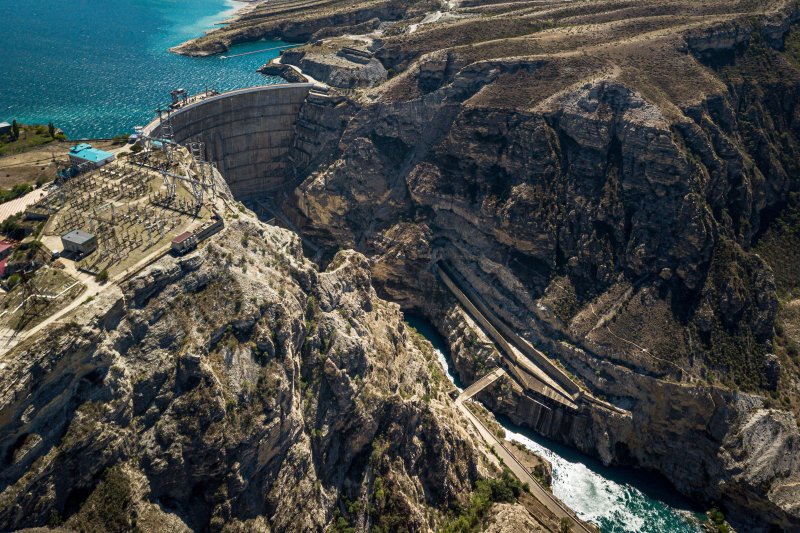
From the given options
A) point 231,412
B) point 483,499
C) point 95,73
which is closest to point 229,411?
point 231,412

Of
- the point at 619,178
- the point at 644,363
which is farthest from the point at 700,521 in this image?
the point at 619,178

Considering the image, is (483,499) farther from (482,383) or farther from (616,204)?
(616,204)

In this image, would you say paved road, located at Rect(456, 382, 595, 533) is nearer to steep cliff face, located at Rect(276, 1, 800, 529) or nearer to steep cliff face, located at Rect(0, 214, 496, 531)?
steep cliff face, located at Rect(0, 214, 496, 531)

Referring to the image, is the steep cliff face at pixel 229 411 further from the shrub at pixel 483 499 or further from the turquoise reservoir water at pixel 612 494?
the turquoise reservoir water at pixel 612 494

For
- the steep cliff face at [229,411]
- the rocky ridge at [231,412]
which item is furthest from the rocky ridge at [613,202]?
the steep cliff face at [229,411]

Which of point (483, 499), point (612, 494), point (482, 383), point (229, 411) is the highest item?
point (229, 411)

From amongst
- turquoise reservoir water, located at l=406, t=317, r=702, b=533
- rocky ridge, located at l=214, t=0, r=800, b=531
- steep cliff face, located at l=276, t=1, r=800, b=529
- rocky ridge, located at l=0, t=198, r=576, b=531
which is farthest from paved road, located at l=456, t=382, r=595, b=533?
steep cliff face, located at l=276, t=1, r=800, b=529
